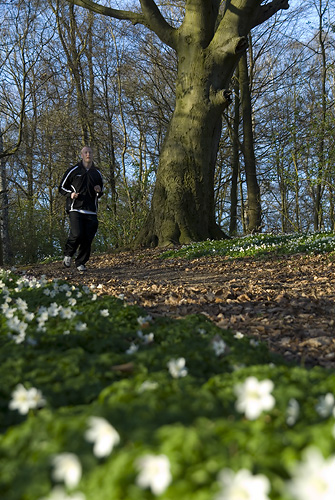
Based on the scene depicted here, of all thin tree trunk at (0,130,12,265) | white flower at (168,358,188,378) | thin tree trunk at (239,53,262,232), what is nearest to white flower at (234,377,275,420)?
white flower at (168,358,188,378)

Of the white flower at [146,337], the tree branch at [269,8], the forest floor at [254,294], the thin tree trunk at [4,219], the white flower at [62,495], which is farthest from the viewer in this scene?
the thin tree trunk at [4,219]

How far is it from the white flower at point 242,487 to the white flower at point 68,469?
0.45 m

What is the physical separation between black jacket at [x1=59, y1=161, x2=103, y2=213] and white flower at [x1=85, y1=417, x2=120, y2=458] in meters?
7.81

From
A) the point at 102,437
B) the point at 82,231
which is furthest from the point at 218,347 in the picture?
the point at 82,231

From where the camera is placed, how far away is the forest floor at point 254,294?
4.22 meters

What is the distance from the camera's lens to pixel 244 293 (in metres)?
5.93

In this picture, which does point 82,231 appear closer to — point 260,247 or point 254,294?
point 260,247

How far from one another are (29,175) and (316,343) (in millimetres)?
21286

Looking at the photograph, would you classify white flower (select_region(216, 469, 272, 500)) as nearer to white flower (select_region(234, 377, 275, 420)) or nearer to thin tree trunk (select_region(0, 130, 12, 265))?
white flower (select_region(234, 377, 275, 420))

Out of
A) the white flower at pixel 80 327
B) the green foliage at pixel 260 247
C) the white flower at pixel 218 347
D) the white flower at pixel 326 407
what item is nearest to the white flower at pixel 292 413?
the white flower at pixel 326 407

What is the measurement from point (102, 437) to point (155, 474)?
0.25m

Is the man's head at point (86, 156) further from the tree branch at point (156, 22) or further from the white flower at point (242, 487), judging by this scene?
the white flower at point (242, 487)

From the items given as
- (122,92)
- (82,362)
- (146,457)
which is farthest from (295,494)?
(122,92)

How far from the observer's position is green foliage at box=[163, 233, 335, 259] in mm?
9280
